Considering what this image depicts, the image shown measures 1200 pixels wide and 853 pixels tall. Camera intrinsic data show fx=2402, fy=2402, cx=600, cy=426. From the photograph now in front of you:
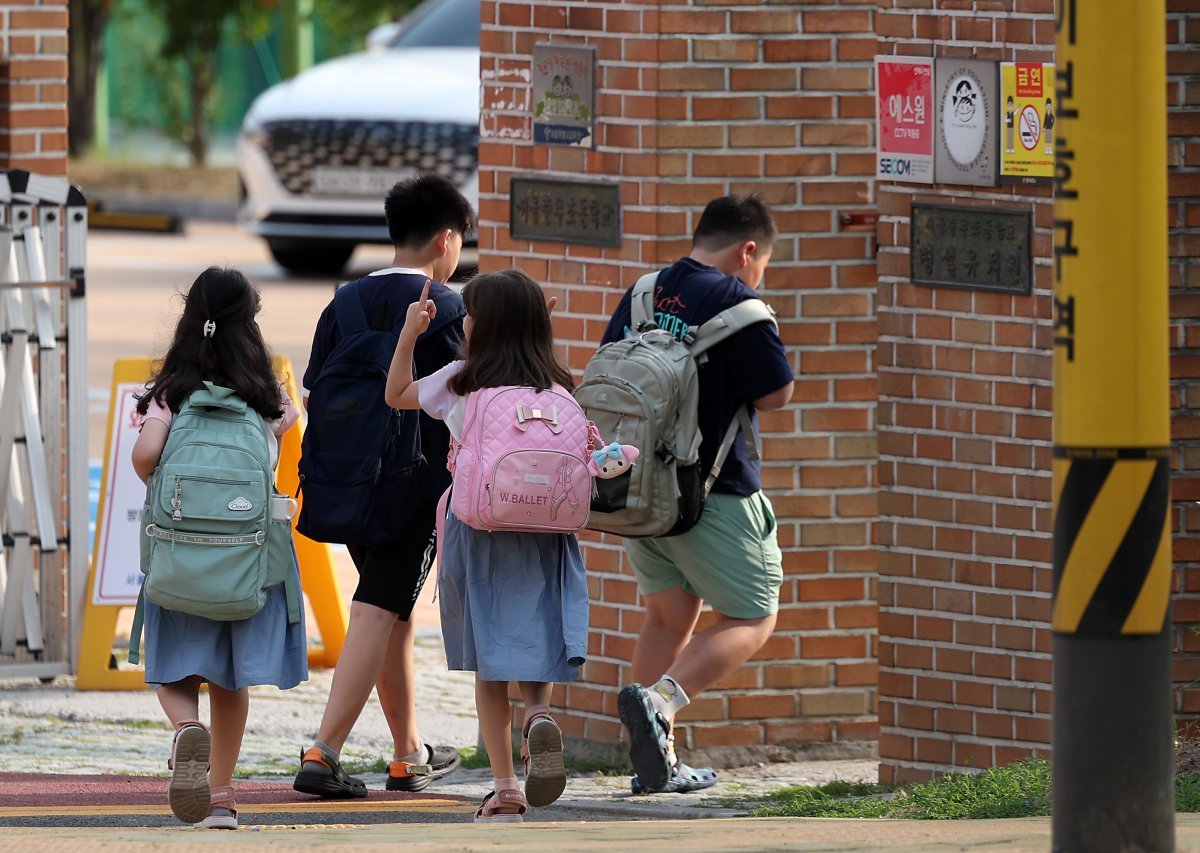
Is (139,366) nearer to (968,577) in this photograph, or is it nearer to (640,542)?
A: (640,542)

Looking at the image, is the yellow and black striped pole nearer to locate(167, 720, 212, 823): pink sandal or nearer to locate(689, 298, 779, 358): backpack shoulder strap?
locate(689, 298, 779, 358): backpack shoulder strap

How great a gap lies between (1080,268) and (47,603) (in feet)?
16.5

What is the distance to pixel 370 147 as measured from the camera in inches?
715

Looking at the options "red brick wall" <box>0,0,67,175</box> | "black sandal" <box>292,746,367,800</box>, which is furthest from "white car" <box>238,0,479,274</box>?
"black sandal" <box>292,746,367,800</box>

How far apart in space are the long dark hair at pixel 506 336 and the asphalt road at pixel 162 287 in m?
7.03

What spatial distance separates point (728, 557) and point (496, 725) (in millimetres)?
927

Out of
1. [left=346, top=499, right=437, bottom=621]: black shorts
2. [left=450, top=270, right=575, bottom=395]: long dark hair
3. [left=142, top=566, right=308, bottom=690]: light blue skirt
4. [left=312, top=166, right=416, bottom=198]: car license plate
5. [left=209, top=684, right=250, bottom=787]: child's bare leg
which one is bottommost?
[left=209, top=684, right=250, bottom=787]: child's bare leg

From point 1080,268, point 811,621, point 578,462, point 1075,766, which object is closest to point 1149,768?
point 1075,766

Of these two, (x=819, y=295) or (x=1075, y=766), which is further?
(x=819, y=295)

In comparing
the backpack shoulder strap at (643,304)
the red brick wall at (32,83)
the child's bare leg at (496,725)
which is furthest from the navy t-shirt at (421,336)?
the red brick wall at (32,83)

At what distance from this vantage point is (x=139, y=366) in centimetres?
886

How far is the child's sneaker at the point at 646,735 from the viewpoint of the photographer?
6.65m

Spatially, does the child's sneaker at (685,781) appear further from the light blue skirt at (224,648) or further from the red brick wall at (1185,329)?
the red brick wall at (1185,329)

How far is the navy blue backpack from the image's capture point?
21.6ft
